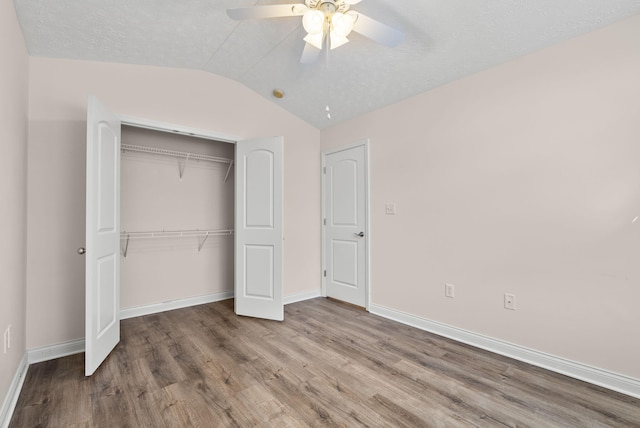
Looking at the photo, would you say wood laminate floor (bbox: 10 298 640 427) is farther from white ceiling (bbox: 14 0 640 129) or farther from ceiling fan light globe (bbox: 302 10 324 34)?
white ceiling (bbox: 14 0 640 129)

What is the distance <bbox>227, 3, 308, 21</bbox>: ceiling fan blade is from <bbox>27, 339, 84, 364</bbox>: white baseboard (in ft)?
9.44

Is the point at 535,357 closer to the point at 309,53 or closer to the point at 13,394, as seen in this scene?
the point at 309,53

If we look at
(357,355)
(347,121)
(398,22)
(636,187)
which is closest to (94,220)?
(357,355)

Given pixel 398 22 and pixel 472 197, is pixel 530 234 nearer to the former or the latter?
pixel 472 197

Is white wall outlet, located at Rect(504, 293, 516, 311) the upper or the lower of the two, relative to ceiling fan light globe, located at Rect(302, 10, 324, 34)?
lower

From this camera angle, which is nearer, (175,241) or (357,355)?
(357,355)

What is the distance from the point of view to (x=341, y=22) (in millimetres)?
1837

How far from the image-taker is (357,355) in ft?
7.99

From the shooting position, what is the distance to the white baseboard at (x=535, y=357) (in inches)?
76.0

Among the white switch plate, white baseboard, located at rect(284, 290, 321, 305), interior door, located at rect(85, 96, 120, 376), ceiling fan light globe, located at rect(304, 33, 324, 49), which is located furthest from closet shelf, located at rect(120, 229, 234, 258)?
ceiling fan light globe, located at rect(304, 33, 324, 49)

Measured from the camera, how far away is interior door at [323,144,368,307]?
12.0 ft

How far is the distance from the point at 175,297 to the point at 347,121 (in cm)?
304

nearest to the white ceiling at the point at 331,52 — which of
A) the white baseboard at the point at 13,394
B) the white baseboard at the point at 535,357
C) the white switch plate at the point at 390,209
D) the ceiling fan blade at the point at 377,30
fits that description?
the ceiling fan blade at the point at 377,30

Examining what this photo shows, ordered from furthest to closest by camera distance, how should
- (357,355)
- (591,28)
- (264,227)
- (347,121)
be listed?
(347,121) → (264,227) → (357,355) → (591,28)
